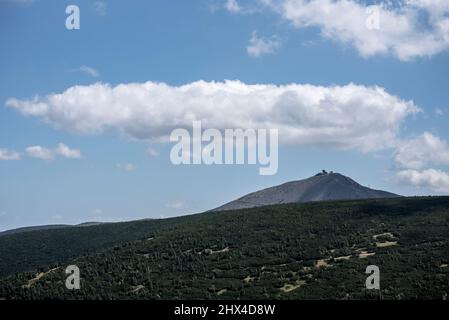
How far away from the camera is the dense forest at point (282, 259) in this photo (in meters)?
49.9

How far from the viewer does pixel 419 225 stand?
240ft

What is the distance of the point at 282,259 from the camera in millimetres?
61844

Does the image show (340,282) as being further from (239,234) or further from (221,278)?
(239,234)

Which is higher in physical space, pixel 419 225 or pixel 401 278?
pixel 419 225

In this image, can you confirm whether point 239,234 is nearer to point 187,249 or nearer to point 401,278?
point 187,249

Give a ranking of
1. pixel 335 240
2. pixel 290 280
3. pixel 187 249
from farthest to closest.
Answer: pixel 187 249
pixel 335 240
pixel 290 280

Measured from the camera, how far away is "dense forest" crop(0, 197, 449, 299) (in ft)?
164

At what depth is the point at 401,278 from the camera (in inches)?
1932
